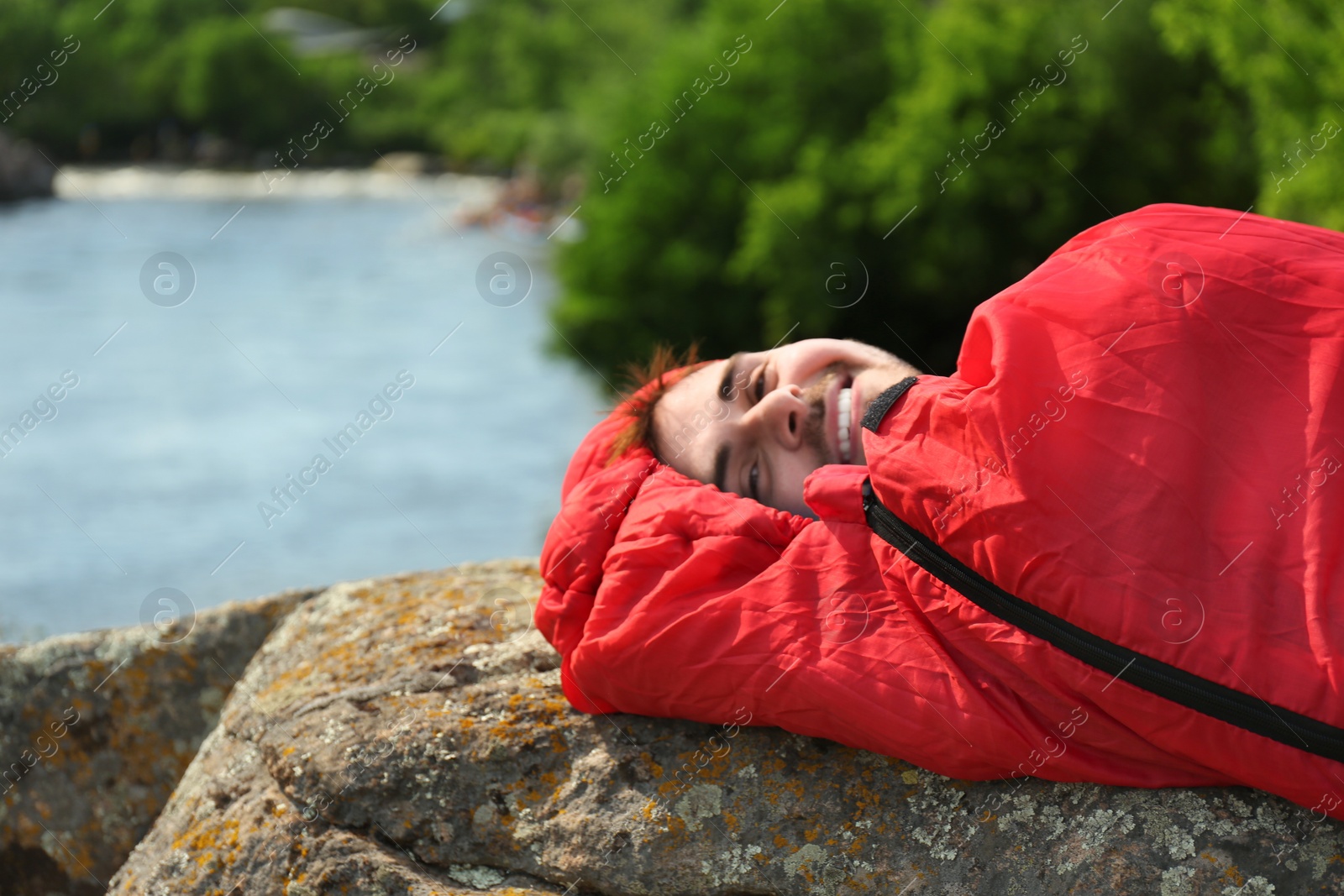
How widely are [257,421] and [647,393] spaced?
1889cm

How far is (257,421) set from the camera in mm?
20328

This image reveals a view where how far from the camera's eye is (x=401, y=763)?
8.69 ft

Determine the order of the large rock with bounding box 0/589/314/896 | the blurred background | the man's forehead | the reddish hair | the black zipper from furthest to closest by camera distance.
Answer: the blurred background < the large rock with bounding box 0/589/314/896 < the reddish hair < the man's forehead < the black zipper

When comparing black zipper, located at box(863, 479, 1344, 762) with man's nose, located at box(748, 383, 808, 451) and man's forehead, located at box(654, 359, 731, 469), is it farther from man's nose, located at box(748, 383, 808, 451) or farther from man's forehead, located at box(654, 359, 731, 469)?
man's forehead, located at box(654, 359, 731, 469)

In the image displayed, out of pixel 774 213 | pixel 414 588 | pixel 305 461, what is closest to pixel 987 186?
pixel 774 213

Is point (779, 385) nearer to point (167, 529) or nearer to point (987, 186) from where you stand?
point (167, 529)

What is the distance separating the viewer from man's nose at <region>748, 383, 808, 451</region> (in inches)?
105

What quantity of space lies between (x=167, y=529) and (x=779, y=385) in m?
13.4

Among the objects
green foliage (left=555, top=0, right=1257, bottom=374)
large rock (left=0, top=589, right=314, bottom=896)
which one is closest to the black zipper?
large rock (left=0, top=589, right=314, bottom=896)

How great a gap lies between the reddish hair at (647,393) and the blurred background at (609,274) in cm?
295

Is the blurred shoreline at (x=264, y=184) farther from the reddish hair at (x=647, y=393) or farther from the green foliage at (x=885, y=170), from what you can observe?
the reddish hair at (x=647, y=393)

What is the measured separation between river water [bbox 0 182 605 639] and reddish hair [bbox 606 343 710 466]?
11.8 inches

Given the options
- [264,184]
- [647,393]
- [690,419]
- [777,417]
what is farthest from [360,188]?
[777,417]

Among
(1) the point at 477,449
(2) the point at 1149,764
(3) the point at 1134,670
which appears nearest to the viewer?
(3) the point at 1134,670
